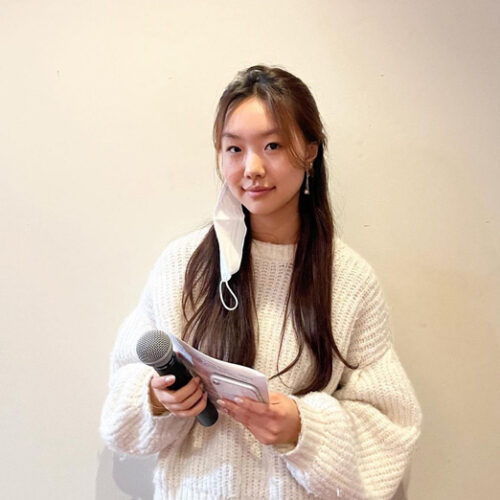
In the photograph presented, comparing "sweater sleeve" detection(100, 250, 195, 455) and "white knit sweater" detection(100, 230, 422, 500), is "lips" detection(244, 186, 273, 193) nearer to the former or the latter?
"white knit sweater" detection(100, 230, 422, 500)

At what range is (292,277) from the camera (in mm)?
822

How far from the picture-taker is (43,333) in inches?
40.8

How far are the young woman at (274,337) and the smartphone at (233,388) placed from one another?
0.02 meters

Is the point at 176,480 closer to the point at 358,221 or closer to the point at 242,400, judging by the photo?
the point at 242,400

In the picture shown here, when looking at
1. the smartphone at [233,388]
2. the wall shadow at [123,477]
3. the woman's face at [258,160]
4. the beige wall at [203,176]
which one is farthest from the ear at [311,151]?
the wall shadow at [123,477]

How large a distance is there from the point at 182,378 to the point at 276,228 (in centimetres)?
30

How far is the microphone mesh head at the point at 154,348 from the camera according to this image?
0.61 metres

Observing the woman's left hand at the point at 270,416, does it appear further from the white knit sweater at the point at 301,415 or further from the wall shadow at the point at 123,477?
the wall shadow at the point at 123,477

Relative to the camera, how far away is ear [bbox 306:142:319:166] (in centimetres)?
79

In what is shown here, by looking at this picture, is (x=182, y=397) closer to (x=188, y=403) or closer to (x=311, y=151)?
(x=188, y=403)

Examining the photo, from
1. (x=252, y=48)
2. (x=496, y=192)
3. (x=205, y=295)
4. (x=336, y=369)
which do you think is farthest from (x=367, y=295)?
(x=252, y=48)

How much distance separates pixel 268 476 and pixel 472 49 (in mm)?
888

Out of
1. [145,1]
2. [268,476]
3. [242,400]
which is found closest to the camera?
[242,400]

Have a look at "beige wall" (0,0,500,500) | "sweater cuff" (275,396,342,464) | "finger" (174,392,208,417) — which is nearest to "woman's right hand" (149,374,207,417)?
"finger" (174,392,208,417)
